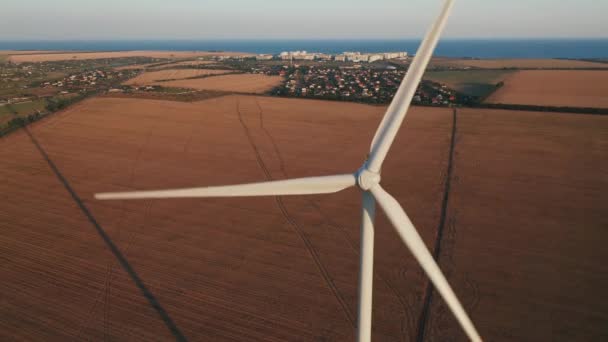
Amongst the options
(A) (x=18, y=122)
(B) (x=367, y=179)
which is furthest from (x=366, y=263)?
(A) (x=18, y=122)

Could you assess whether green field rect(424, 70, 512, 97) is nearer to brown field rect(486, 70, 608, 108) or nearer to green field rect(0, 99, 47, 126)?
brown field rect(486, 70, 608, 108)

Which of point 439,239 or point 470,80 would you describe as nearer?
point 439,239

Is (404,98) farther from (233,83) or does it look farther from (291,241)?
(233,83)

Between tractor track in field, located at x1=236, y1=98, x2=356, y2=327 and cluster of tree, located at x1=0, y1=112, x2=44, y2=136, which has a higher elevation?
cluster of tree, located at x1=0, y1=112, x2=44, y2=136

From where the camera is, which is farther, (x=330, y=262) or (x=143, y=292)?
(x=330, y=262)

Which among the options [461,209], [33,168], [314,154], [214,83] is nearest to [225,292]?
[461,209]

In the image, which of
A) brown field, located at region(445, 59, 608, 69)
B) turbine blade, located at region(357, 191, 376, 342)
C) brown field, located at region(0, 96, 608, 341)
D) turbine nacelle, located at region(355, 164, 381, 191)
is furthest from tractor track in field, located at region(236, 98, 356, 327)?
brown field, located at region(445, 59, 608, 69)

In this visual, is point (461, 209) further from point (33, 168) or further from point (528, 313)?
point (33, 168)
